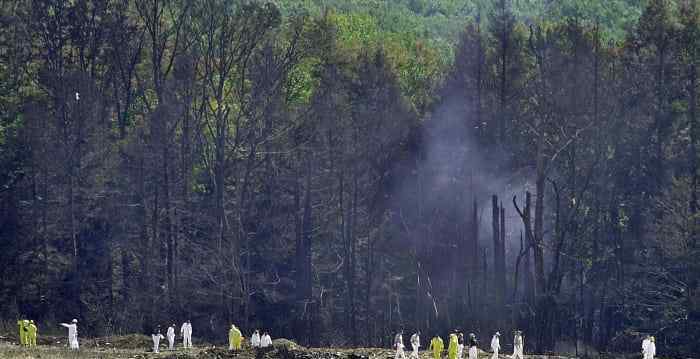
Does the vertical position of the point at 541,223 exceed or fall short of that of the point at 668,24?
it falls short

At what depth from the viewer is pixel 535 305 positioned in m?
61.7

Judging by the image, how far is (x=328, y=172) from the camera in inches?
2717

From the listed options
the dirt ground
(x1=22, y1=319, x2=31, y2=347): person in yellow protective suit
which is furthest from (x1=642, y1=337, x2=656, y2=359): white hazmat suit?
(x1=22, y1=319, x2=31, y2=347): person in yellow protective suit

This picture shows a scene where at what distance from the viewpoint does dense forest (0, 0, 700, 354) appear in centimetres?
6388

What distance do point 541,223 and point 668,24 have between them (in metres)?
11.0

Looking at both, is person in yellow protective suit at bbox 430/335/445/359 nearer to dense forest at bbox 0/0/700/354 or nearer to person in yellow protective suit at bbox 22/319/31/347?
person in yellow protective suit at bbox 22/319/31/347

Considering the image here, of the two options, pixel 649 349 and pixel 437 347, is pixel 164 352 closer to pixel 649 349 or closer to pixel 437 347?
pixel 437 347

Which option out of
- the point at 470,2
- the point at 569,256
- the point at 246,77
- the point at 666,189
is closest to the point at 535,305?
the point at 569,256

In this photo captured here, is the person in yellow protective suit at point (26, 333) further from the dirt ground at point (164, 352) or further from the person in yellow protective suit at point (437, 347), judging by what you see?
the person in yellow protective suit at point (437, 347)

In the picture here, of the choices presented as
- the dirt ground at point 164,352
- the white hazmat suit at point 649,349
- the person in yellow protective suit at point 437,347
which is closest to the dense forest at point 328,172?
the dirt ground at point 164,352

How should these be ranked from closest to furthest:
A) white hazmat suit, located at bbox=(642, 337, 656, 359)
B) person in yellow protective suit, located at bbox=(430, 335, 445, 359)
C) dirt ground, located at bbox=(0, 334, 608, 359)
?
dirt ground, located at bbox=(0, 334, 608, 359) < person in yellow protective suit, located at bbox=(430, 335, 445, 359) < white hazmat suit, located at bbox=(642, 337, 656, 359)

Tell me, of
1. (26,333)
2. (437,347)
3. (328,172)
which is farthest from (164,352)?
(328,172)

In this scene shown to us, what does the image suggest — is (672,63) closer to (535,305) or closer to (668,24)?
(668,24)

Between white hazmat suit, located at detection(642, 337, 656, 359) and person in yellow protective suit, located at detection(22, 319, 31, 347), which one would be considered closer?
white hazmat suit, located at detection(642, 337, 656, 359)
